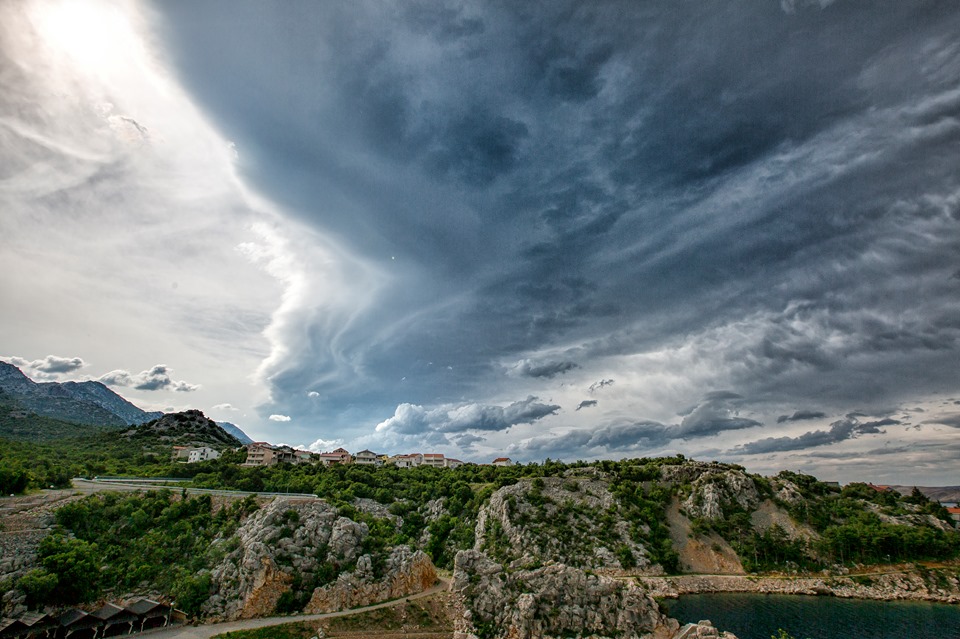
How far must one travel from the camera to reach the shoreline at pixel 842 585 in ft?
235

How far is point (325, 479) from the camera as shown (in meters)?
91.0

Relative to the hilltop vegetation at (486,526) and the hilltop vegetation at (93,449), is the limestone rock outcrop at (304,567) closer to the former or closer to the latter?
the hilltop vegetation at (486,526)

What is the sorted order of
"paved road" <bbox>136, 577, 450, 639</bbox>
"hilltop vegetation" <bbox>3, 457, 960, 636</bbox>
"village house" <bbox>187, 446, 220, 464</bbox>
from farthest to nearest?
"village house" <bbox>187, 446, 220, 464</bbox> < "hilltop vegetation" <bbox>3, 457, 960, 636</bbox> < "paved road" <bbox>136, 577, 450, 639</bbox>

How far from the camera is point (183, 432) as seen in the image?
153m

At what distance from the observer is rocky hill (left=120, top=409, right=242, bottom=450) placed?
140 meters

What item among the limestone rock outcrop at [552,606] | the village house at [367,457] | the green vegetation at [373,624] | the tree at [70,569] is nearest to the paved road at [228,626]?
the green vegetation at [373,624]

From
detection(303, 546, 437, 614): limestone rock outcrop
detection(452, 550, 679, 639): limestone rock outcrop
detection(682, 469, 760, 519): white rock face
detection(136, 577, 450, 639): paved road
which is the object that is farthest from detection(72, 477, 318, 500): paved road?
detection(682, 469, 760, 519): white rock face

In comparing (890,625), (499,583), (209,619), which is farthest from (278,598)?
(890,625)

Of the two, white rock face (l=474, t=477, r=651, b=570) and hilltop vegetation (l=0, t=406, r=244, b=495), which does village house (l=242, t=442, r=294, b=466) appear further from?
white rock face (l=474, t=477, r=651, b=570)

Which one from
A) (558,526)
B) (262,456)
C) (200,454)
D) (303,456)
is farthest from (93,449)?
(558,526)

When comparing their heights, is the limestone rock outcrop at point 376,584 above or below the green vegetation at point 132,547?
below

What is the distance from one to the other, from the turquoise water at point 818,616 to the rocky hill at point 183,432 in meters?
142

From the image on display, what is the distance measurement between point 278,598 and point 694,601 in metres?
57.9

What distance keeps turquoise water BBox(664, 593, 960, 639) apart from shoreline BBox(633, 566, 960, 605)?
2.12m
